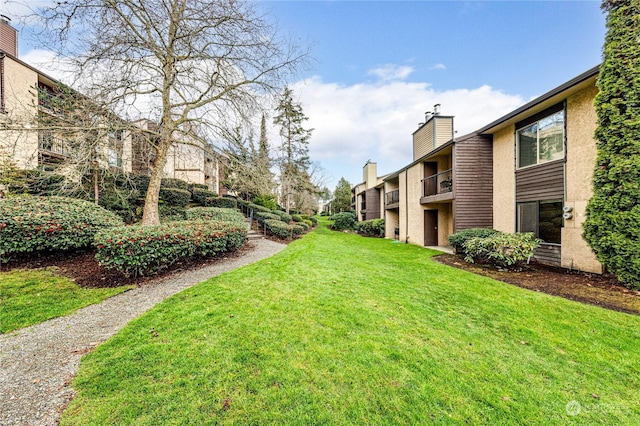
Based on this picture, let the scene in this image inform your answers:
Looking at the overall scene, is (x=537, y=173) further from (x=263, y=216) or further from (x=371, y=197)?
(x=371, y=197)

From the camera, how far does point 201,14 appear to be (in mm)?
7375

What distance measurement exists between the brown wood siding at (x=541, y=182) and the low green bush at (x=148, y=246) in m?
11.1

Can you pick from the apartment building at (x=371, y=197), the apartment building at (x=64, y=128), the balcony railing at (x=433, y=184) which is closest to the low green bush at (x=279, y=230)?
the apartment building at (x=64, y=128)

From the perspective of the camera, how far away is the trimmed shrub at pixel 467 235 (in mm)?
9250


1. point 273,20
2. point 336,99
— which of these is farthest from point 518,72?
point 273,20

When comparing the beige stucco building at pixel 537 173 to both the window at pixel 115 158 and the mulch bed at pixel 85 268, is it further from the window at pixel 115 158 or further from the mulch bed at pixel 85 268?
the window at pixel 115 158

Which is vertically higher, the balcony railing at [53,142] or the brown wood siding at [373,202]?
the balcony railing at [53,142]

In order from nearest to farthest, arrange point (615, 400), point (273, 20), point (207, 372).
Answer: point (615, 400) → point (207, 372) → point (273, 20)

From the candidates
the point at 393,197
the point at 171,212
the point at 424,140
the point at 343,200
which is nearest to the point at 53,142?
the point at 171,212

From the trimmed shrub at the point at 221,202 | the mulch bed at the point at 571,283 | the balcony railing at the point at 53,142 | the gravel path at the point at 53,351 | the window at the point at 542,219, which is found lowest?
the mulch bed at the point at 571,283

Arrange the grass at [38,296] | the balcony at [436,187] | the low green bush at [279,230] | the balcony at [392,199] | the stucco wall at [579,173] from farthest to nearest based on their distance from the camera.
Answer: the balcony at [392,199]
the low green bush at [279,230]
the balcony at [436,187]
the stucco wall at [579,173]
the grass at [38,296]

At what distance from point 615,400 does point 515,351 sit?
2.85ft

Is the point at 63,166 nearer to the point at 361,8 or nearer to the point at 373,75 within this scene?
the point at 361,8

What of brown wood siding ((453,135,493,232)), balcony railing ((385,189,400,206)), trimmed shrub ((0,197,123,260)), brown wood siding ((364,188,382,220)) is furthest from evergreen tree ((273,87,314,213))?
trimmed shrub ((0,197,123,260))
